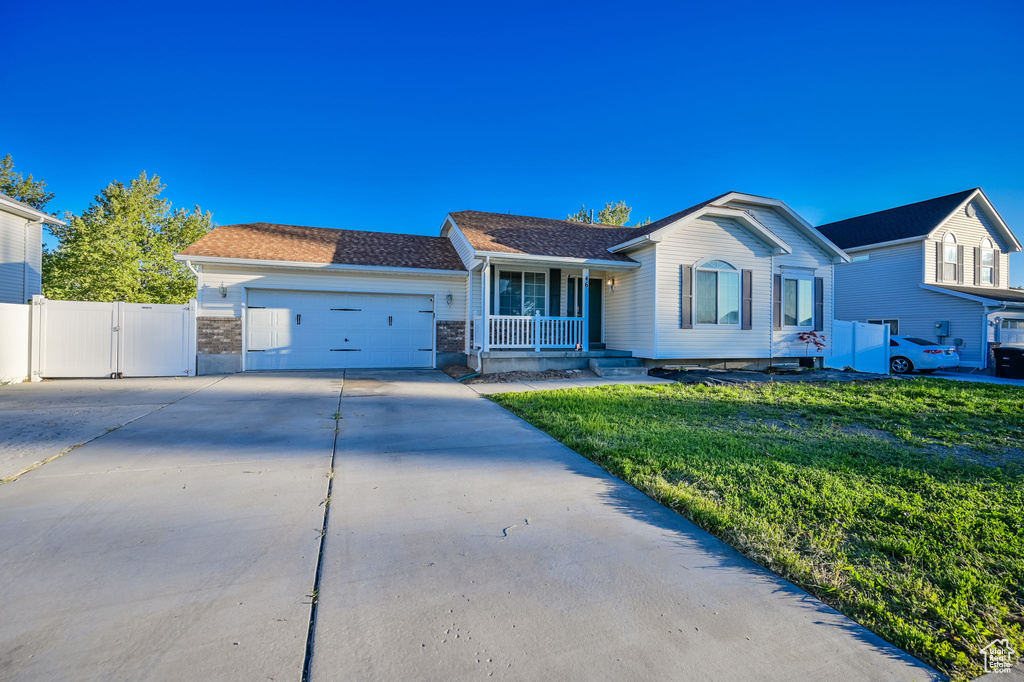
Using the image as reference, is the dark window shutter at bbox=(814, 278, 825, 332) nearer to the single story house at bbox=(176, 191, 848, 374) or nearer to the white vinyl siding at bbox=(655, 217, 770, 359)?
the single story house at bbox=(176, 191, 848, 374)

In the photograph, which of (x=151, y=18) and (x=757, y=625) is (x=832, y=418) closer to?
(x=757, y=625)

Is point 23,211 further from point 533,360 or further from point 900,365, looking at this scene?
point 900,365

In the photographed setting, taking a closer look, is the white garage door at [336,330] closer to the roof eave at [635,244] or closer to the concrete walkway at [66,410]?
the concrete walkway at [66,410]

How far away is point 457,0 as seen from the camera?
11.3 meters

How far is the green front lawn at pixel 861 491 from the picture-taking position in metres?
1.98

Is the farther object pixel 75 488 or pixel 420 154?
pixel 420 154

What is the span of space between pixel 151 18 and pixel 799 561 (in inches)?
571

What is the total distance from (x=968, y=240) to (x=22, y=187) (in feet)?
145

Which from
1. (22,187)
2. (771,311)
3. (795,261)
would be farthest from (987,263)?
(22,187)

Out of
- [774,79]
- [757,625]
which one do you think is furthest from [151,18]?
[774,79]

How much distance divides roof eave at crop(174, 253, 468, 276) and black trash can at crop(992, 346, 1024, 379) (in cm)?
1663

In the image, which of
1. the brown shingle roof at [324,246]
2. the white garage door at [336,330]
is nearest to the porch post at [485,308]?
the brown shingle roof at [324,246]

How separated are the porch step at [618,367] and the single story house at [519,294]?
0.29 m

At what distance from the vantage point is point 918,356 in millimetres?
14695
